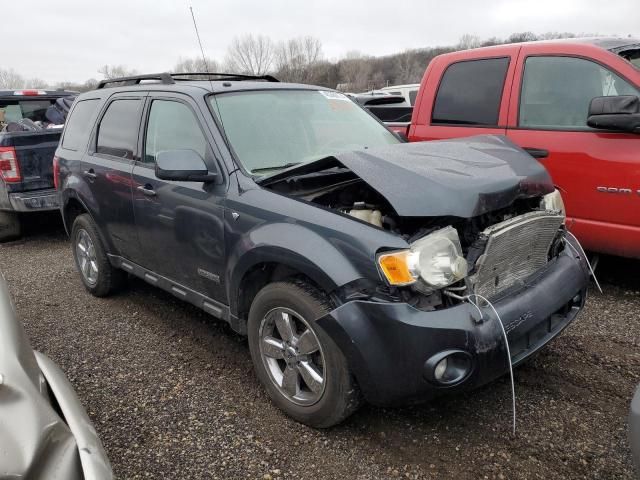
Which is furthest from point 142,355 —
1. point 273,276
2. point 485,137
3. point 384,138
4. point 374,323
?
point 485,137

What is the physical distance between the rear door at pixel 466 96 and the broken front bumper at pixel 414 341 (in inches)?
97.7

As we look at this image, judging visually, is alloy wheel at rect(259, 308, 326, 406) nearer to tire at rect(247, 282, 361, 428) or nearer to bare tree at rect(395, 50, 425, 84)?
tire at rect(247, 282, 361, 428)

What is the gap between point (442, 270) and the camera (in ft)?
7.53

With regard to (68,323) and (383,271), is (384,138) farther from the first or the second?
(68,323)

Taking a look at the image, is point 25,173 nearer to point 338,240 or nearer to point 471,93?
point 471,93

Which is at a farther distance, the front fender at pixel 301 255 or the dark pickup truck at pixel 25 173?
the dark pickup truck at pixel 25 173

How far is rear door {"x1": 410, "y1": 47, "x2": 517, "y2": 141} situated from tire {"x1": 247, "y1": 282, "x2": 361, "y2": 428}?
270 cm

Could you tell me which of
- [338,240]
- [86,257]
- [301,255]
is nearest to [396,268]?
[338,240]

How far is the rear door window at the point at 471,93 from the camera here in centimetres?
448

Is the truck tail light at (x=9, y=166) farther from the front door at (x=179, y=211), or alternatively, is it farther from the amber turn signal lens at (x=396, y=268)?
the amber turn signal lens at (x=396, y=268)

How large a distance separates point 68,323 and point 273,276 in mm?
2310

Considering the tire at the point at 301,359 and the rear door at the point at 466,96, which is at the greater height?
the rear door at the point at 466,96

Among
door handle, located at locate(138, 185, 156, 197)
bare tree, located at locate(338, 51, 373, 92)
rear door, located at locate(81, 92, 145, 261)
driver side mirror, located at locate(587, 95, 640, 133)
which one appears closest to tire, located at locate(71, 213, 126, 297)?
rear door, located at locate(81, 92, 145, 261)

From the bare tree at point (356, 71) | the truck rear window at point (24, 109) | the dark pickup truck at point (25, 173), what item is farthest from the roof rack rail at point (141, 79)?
the bare tree at point (356, 71)
